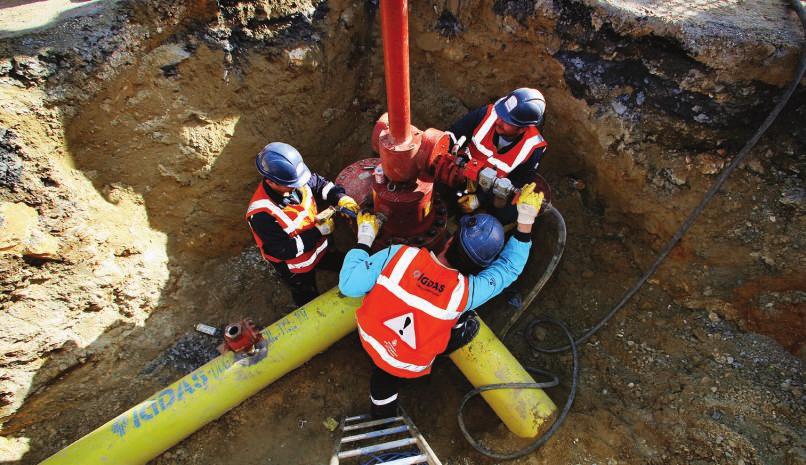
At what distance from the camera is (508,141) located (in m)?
3.75

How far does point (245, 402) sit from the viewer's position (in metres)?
3.63

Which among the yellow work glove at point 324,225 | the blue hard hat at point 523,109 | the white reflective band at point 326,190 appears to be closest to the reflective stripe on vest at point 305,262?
the yellow work glove at point 324,225

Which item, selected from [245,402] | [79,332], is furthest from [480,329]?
[79,332]

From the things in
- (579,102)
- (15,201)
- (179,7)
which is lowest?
(15,201)

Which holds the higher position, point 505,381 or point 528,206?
point 528,206

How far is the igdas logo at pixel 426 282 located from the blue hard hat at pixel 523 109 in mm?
1653

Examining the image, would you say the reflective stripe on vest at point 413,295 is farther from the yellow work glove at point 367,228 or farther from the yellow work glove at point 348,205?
the yellow work glove at point 348,205

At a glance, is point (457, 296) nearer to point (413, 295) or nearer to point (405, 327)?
point (413, 295)

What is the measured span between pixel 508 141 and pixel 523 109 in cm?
37

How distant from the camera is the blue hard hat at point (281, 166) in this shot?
3248mm

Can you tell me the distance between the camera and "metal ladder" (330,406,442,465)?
282 centimetres

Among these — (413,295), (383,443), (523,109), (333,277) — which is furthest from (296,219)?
(523,109)

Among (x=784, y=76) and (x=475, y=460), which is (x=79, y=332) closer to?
(x=475, y=460)

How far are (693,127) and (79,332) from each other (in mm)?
5222
